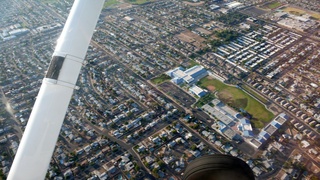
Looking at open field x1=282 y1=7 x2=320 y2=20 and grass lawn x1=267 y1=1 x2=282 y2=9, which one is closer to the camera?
open field x1=282 y1=7 x2=320 y2=20

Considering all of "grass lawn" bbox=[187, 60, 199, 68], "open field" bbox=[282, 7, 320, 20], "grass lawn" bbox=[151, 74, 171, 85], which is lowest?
"grass lawn" bbox=[187, 60, 199, 68]

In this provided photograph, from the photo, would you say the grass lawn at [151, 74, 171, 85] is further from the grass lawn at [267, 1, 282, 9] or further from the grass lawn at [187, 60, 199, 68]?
the grass lawn at [267, 1, 282, 9]

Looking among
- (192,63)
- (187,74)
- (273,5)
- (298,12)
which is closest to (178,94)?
(187,74)

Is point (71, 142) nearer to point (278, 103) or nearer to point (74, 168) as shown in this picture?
point (74, 168)

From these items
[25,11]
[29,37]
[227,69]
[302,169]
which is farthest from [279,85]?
[25,11]

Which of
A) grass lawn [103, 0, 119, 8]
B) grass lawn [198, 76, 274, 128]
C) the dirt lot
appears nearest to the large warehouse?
grass lawn [198, 76, 274, 128]

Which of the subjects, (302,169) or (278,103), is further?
(278,103)

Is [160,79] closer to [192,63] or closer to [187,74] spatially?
[187,74]

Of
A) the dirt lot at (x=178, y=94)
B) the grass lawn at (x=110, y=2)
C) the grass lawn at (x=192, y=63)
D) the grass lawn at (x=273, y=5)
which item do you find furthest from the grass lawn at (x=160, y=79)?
the grass lawn at (x=273, y=5)
